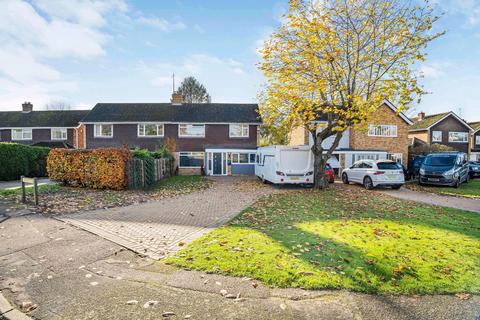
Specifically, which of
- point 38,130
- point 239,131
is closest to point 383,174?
point 239,131

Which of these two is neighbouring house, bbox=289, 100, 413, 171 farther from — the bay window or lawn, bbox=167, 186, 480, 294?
lawn, bbox=167, 186, 480, 294

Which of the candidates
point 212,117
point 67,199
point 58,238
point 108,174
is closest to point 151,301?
point 58,238

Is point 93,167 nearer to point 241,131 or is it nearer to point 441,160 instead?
point 241,131

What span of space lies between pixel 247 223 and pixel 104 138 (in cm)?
2438

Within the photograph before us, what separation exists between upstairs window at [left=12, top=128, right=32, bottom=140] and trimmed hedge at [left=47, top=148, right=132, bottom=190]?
→ 22737 mm

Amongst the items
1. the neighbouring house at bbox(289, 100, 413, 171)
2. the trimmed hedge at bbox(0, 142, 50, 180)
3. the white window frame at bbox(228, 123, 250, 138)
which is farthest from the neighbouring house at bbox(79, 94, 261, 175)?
the trimmed hedge at bbox(0, 142, 50, 180)

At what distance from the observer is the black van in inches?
675

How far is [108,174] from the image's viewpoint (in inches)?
537

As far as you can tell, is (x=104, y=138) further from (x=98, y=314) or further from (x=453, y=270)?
(x=453, y=270)

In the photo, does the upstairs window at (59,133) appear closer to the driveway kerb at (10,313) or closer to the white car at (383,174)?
the white car at (383,174)

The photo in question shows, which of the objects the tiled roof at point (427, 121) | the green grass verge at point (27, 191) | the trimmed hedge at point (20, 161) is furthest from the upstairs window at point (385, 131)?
the trimmed hedge at point (20, 161)

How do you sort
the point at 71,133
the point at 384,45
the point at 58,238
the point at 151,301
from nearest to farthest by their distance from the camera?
the point at 151,301
the point at 58,238
the point at 384,45
the point at 71,133

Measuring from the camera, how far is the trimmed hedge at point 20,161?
17.7 meters

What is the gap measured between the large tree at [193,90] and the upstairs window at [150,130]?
30.1 metres
